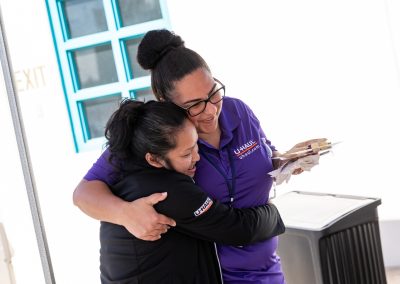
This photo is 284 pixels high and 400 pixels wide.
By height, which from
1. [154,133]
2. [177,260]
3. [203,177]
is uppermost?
[154,133]

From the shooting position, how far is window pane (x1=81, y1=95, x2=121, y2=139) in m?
4.36

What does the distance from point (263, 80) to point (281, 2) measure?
0.53 metres

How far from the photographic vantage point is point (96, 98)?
433 cm

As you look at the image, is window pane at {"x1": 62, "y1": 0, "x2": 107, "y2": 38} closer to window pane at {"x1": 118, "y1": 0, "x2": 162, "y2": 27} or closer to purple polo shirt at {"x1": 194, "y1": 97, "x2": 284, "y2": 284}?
window pane at {"x1": 118, "y1": 0, "x2": 162, "y2": 27}

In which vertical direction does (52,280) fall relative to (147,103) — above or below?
below

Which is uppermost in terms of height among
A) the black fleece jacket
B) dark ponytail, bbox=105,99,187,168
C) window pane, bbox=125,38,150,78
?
window pane, bbox=125,38,150,78

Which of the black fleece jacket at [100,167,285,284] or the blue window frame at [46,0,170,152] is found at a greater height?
the blue window frame at [46,0,170,152]

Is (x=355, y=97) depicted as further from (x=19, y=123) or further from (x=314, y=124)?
(x=19, y=123)

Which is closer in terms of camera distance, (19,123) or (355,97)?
(19,123)

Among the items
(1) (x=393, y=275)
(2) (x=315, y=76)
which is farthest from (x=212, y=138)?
(1) (x=393, y=275)

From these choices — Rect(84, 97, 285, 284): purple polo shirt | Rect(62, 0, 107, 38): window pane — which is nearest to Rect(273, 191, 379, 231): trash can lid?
Rect(84, 97, 285, 284): purple polo shirt

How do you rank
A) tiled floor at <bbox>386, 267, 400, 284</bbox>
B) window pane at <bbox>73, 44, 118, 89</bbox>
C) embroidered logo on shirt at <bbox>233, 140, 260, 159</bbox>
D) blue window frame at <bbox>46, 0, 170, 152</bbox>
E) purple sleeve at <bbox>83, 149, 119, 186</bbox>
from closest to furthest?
purple sleeve at <bbox>83, 149, 119, 186</bbox>, embroidered logo on shirt at <bbox>233, 140, 260, 159</bbox>, tiled floor at <bbox>386, 267, 400, 284</bbox>, blue window frame at <bbox>46, 0, 170, 152</bbox>, window pane at <bbox>73, 44, 118, 89</bbox>

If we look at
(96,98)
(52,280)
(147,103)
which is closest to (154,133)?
(147,103)

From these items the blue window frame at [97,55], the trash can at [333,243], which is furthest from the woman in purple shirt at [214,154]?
the blue window frame at [97,55]
